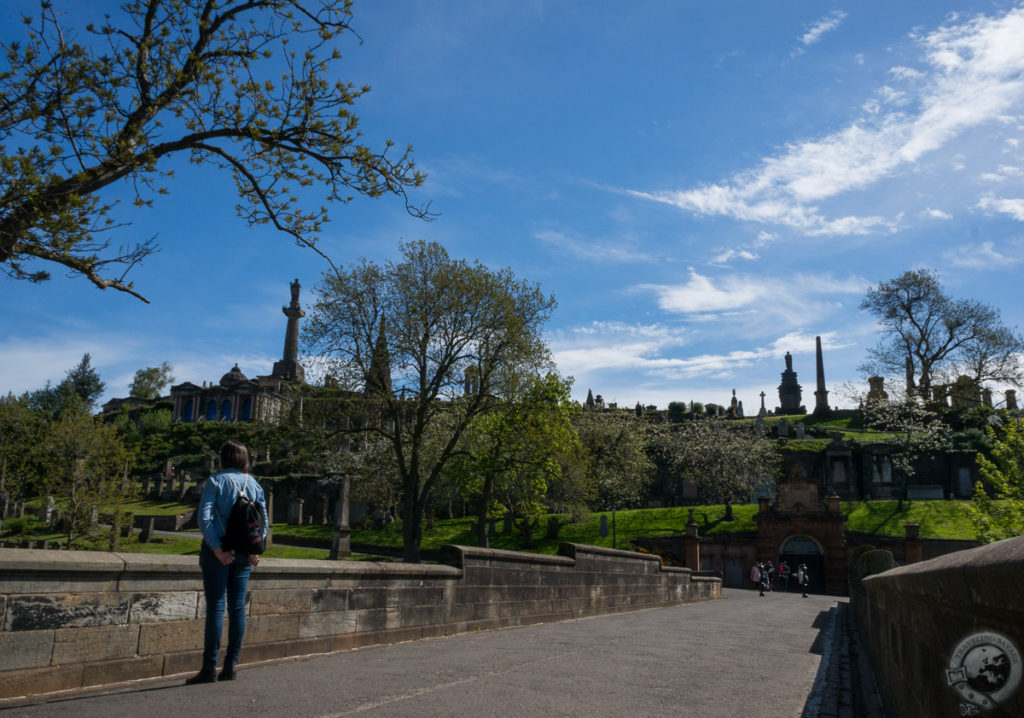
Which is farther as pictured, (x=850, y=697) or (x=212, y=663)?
(x=850, y=697)

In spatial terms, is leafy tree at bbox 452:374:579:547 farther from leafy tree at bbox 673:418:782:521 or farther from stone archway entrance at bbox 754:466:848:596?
leafy tree at bbox 673:418:782:521

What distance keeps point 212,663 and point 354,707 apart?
139cm

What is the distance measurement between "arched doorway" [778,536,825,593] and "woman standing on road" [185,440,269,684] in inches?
1593

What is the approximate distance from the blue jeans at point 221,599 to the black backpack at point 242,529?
10 centimetres

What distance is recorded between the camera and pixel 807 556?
1614 inches

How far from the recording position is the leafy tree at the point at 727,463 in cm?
5366

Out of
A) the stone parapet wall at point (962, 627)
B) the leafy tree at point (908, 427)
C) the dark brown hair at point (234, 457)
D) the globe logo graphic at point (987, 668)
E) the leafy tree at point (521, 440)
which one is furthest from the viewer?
the leafy tree at point (908, 427)

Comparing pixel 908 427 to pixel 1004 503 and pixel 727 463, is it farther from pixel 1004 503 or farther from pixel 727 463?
pixel 1004 503

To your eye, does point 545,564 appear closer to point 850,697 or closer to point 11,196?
point 850,697

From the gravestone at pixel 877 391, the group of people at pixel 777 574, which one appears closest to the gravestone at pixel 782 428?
the gravestone at pixel 877 391

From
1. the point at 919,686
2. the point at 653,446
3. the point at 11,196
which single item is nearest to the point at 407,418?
the point at 11,196

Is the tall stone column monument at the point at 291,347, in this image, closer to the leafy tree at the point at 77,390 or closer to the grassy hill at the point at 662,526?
the leafy tree at the point at 77,390

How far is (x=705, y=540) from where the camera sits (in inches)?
1692

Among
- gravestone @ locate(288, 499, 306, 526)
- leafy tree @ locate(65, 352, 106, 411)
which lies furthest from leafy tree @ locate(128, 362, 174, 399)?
gravestone @ locate(288, 499, 306, 526)
